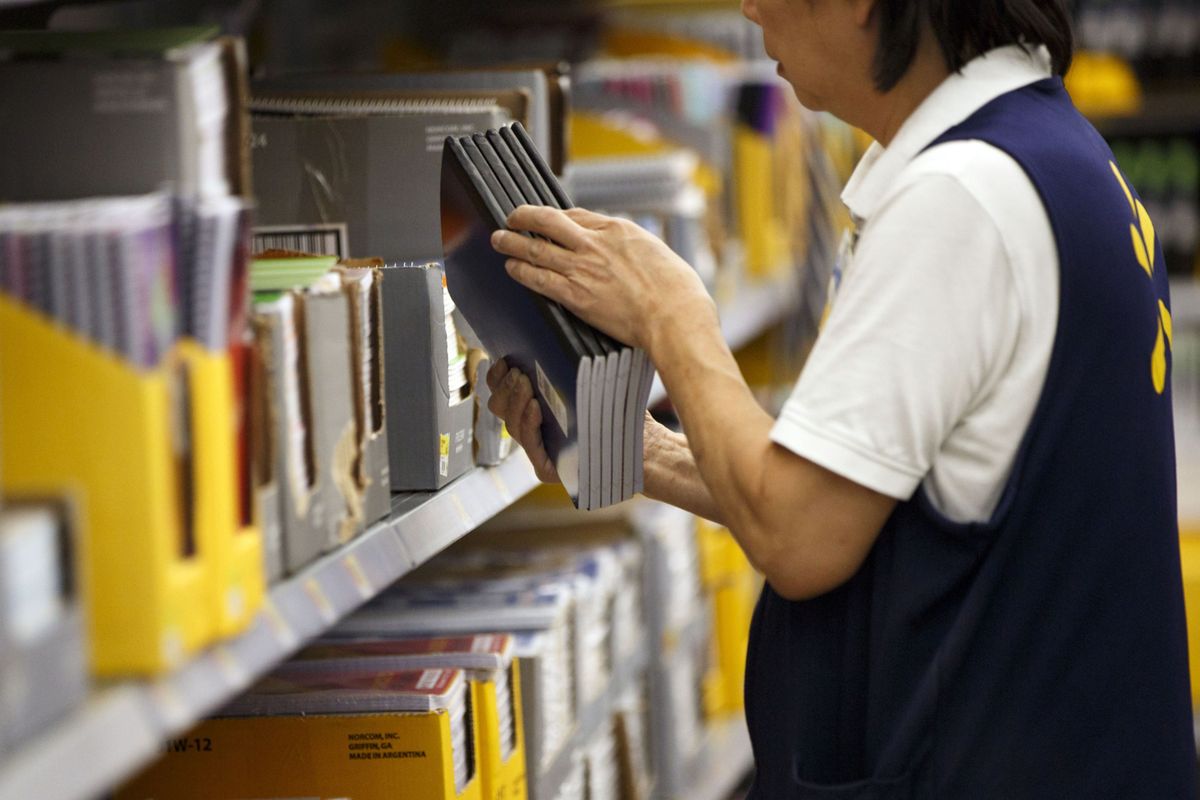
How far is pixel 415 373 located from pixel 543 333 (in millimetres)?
203

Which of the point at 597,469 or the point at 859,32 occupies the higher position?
the point at 859,32

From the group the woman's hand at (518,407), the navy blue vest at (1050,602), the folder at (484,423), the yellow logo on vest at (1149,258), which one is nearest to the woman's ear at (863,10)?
the navy blue vest at (1050,602)

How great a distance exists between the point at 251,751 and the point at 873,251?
0.76 m

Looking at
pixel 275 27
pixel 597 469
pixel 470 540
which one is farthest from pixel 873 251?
pixel 275 27

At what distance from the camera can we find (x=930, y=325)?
3.87ft

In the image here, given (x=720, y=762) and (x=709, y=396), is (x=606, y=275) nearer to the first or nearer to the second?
(x=709, y=396)

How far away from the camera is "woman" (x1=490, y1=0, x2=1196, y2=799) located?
46.9 inches

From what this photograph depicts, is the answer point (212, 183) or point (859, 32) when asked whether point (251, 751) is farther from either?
point (859, 32)

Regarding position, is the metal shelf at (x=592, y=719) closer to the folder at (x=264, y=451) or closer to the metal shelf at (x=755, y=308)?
the metal shelf at (x=755, y=308)

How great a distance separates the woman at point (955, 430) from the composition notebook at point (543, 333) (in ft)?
0.10

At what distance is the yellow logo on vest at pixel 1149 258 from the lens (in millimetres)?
1310

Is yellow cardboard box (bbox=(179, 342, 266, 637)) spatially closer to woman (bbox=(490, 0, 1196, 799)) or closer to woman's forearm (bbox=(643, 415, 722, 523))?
woman (bbox=(490, 0, 1196, 799))

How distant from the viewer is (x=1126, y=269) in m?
1.26

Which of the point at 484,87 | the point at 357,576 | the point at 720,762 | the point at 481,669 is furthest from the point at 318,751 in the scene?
the point at 720,762
